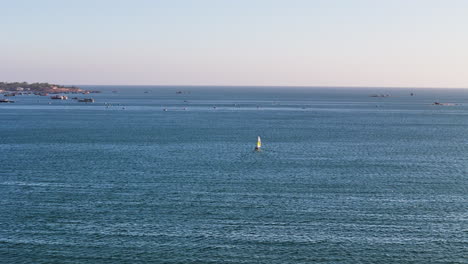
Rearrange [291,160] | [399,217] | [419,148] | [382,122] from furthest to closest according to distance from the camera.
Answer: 1. [382,122]
2. [419,148]
3. [291,160]
4. [399,217]

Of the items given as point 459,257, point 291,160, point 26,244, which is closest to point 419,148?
point 291,160

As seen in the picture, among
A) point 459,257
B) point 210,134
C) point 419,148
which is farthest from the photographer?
point 210,134

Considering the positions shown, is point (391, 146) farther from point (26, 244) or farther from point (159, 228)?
point (26, 244)

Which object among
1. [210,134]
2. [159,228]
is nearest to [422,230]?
[159,228]

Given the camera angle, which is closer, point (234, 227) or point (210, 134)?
point (234, 227)

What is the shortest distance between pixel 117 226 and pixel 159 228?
4192 mm

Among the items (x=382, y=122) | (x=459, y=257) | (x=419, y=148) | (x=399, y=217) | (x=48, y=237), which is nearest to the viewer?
(x=459, y=257)

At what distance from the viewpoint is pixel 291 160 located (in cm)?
9469

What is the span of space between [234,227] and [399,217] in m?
17.6

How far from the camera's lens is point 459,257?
47.6 metres

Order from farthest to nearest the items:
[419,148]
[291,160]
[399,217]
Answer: [419,148] → [291,160] → [399,217]

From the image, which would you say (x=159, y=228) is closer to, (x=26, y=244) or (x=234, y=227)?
(x=234, y=227)

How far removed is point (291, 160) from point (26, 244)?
53152 millimetres

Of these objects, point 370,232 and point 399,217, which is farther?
point 399,217
